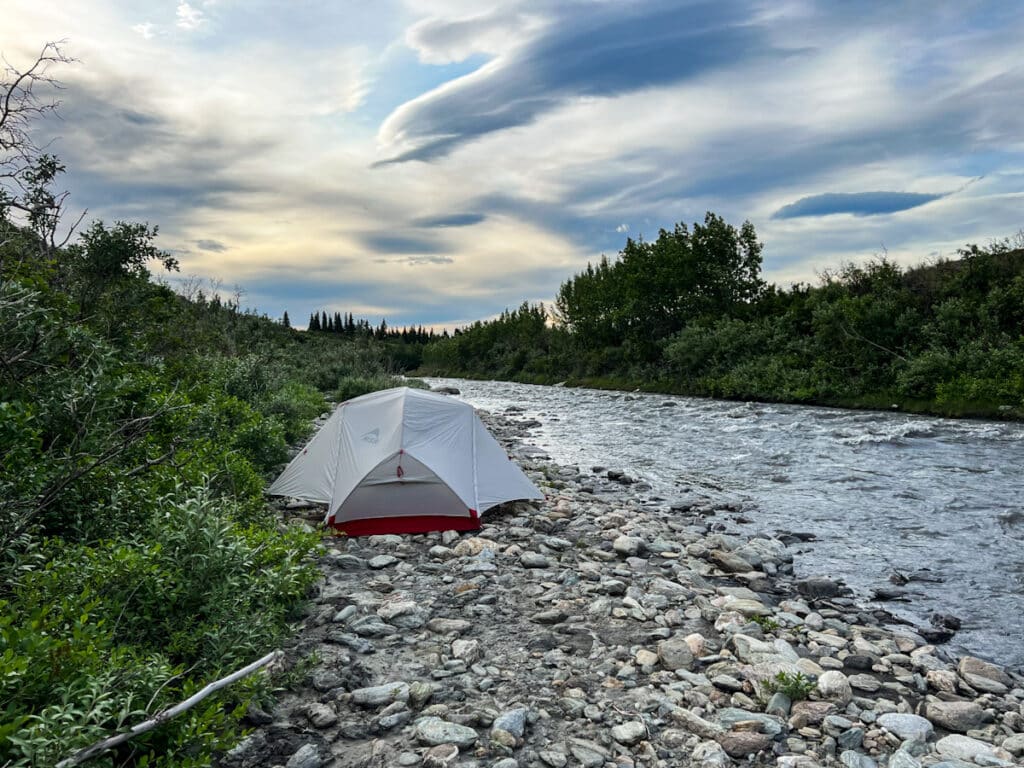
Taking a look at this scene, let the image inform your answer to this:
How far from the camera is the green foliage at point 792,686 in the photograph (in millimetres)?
4574

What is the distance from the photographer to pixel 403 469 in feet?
28.3

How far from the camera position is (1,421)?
4.17 metres

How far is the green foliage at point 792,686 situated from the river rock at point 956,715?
82 cm

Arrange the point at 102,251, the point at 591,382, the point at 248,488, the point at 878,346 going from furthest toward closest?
the point at 591,382 → the point at 878,346 → the point at 102,251 → the point at 248,488

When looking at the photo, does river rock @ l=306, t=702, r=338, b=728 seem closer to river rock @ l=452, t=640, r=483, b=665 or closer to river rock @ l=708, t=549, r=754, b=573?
river rock @ l=452, t=640, r=483, b=665

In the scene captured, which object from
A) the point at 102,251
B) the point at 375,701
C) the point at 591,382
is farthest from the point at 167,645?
the point at 591,382

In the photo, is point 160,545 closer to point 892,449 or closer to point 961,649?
point 961,649

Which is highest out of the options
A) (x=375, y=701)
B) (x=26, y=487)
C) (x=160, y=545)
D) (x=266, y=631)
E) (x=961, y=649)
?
(x=26, y=487)

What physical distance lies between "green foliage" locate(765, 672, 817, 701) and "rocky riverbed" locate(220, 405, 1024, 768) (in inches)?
0.7

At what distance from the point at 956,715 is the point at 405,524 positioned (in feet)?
20.9

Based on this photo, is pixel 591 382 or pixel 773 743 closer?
pixel 773 743

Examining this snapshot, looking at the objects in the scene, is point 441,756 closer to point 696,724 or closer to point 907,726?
point 696,724

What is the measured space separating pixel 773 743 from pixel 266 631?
360cm

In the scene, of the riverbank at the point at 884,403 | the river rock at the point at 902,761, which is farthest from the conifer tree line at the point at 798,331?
the river rock at the point at 902,761
